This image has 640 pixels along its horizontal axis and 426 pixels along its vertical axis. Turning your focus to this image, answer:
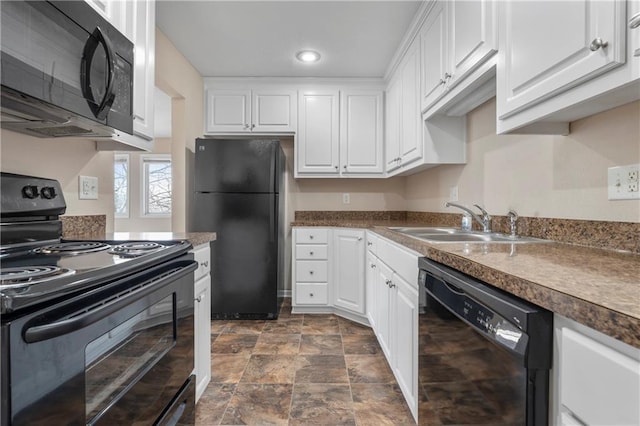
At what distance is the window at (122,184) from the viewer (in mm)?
5340

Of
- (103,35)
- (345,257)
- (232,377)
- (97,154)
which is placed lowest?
(232,377)

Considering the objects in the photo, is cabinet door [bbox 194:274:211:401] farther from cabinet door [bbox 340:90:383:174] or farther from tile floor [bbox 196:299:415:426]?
cabinet door [bbox 340:90:383:174]

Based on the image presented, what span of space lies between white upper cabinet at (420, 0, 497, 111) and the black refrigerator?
1.45m

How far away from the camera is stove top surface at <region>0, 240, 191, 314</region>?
0.58 m

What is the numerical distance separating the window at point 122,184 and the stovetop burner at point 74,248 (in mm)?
4723

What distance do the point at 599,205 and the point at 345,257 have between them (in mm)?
1909

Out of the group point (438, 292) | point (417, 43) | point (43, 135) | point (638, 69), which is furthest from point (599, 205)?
point (43, 135)

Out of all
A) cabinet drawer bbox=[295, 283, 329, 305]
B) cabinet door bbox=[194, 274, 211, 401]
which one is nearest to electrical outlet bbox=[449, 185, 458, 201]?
cabinet drawer bbox=[295, 283, 329, 305]

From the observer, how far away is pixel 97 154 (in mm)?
1690

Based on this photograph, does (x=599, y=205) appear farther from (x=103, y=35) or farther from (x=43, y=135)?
(x=43, y=135)

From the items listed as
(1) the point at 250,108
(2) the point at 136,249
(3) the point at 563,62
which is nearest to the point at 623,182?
(3) the point at 563,62

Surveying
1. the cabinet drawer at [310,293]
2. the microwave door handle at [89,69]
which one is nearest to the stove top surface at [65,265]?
the microwave door handle at [89,69]

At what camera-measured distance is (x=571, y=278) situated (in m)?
0.65

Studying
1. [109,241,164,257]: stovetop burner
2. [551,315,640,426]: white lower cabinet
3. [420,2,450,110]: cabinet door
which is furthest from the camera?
[420,2,450,110]: cabinet door
